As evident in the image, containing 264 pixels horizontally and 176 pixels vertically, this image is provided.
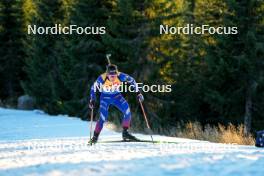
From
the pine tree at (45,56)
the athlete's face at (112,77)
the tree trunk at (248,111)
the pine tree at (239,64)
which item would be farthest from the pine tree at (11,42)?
the athlete's face at (112,77)

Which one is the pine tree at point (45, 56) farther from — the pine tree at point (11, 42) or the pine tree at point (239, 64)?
the pine tree at point (239, 64)

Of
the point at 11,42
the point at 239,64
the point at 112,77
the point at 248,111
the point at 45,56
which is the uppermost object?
the point at 11,42

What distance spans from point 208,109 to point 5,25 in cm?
2275

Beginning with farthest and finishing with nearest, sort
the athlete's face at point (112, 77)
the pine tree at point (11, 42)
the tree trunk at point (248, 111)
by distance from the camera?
1. the pine tree at point (11, 42)
2. the tree trunk at point (248, 111)
3. the athlete's face at point (112, 77)

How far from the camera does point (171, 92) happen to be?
82.6 feet

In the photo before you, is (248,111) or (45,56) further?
(45,56)

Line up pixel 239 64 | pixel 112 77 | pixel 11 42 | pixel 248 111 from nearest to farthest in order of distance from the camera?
pixel 112 77
pixel 239 64
pixel 248 111
pixel 11 42

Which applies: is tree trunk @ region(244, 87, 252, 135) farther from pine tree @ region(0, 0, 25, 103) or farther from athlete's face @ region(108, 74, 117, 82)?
pine tree @ region(0, 0, 25, 103)

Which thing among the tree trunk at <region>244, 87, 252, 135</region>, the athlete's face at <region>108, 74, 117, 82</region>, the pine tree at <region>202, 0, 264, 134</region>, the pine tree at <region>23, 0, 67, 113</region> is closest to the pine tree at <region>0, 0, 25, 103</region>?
the pine tree at <region>23, 0, 67, 113</region>

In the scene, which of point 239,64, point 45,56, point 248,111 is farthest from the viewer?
point 45,56

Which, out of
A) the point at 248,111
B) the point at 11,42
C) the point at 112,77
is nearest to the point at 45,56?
the point at 11,42

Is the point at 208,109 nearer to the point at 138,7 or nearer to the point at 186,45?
the point at 186,45

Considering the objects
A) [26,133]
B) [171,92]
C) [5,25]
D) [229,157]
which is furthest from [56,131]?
[5,25]

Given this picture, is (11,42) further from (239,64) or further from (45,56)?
(239,64)
